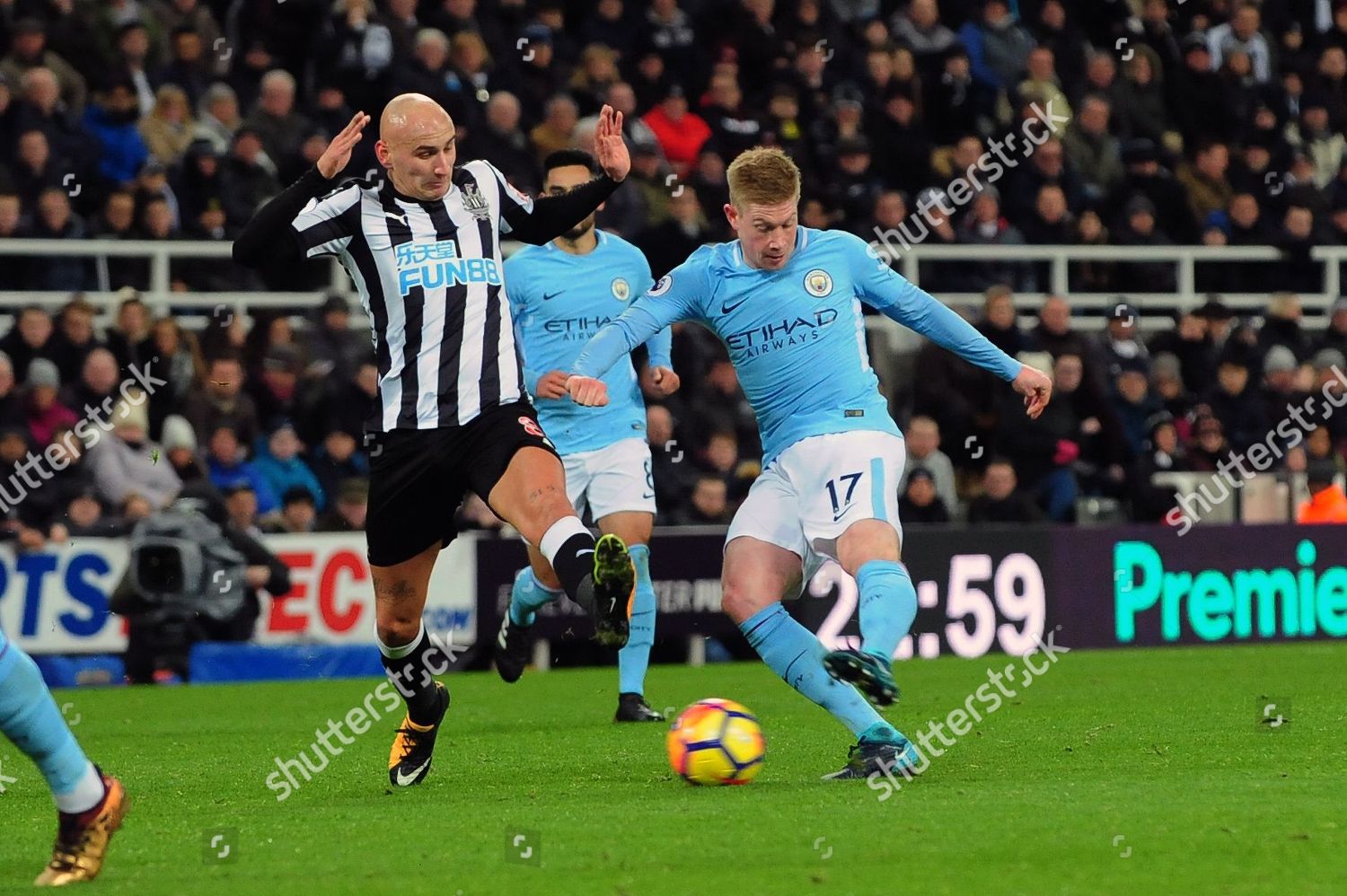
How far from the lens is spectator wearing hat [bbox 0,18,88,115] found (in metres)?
16.0

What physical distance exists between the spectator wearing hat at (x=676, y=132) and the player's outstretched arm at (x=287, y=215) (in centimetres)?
1058

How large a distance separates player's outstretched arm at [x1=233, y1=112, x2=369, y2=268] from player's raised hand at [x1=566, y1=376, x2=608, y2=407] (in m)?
1.06

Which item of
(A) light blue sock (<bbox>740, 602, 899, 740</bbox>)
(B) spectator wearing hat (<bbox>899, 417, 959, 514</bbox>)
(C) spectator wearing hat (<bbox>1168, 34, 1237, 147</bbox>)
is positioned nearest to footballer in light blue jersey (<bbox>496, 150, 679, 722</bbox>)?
(A) light blue sock (<bbox>740, 602, 899, 740</bbox>)

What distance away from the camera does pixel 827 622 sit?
15562mm

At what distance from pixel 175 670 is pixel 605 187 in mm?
7720

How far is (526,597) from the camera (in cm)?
1102

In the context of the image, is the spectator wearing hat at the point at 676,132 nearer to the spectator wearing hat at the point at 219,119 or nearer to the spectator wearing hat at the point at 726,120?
the spectator wearing hat at the point at 726,120

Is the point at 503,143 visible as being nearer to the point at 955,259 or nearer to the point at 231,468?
the point at 231,468

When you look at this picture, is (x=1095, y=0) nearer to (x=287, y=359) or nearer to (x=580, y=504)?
(x=287, y=359)

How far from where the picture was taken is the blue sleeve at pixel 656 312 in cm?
778

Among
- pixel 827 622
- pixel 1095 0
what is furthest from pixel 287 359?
pixel 1095 0

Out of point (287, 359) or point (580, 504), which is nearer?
point (580, 504)

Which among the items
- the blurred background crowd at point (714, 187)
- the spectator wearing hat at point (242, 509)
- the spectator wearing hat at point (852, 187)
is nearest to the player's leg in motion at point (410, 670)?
the spectator wearing hat at point (242, 509)

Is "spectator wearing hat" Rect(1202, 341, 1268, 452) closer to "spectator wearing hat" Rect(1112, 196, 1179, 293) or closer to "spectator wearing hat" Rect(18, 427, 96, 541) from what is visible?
"spectator wearing hat" Rect(1112, 196, 1179, 293)
